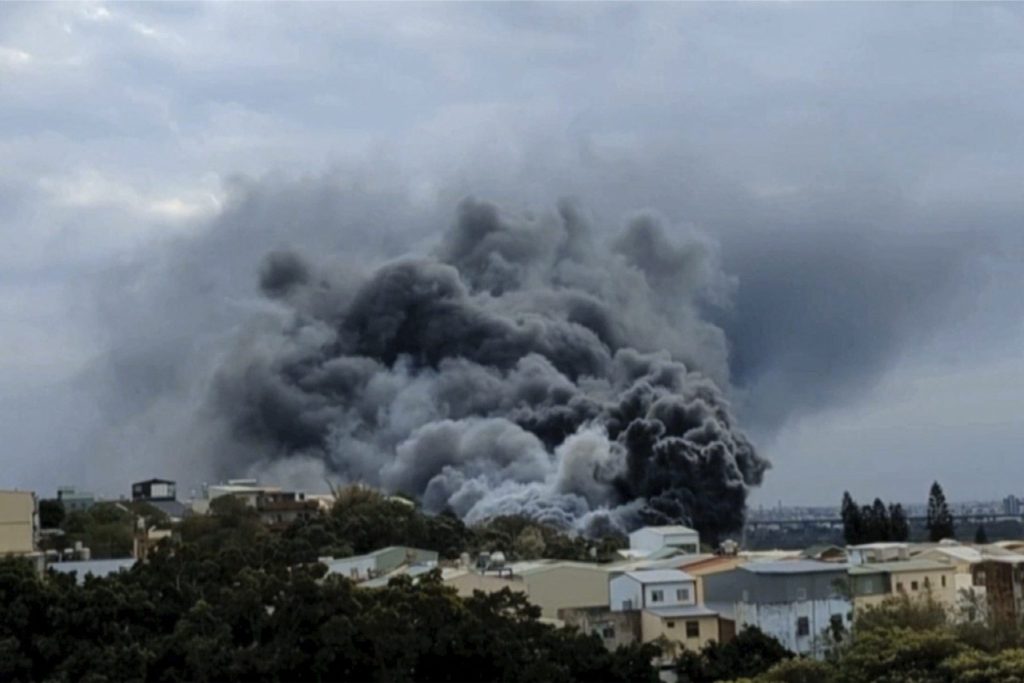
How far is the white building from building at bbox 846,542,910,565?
26.6ft

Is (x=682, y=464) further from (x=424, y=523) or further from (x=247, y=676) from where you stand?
(x=247, y=676)

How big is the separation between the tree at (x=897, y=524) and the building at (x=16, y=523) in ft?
126

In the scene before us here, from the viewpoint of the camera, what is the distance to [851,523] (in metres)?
67.4

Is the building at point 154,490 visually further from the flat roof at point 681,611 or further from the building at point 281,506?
the flat roof at point 681,611

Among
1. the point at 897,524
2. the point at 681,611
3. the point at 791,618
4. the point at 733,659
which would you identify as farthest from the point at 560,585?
the point at 897,524

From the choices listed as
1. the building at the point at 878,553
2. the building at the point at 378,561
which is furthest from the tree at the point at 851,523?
the building at the point at 378,561

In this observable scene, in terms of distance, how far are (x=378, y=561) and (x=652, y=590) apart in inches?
361

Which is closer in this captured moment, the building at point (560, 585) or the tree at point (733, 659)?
the tree at point (733, 659)

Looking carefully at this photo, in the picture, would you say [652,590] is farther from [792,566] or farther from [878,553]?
[878,553]

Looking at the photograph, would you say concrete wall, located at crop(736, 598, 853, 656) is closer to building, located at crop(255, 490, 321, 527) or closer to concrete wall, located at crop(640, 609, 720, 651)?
concrete wall, located at crop(640, 609, 720, 651)

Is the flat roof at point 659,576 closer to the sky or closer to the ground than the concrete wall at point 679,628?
closer to the sky

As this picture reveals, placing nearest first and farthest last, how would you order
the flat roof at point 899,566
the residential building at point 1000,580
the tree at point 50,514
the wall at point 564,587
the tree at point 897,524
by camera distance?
1. the wall at point 564,587
2. the flat roof at point 899,566
3. the residential building at point 1000,580
4. the tree at point 50,514
5. the tree at point 897,524

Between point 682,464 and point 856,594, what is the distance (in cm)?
4309

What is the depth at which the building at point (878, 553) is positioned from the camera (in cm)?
4548
